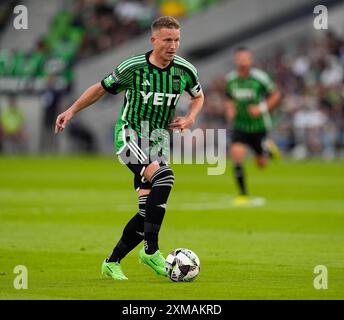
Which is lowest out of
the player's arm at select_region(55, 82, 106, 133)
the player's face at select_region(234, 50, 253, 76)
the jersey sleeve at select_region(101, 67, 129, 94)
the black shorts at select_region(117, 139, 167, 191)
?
the black shorts at select_region(117, 139, 167, 191)

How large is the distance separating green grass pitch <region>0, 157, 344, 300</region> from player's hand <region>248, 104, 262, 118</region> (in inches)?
68.4

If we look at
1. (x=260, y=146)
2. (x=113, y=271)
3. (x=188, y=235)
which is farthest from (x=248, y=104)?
(x=113, y=271)

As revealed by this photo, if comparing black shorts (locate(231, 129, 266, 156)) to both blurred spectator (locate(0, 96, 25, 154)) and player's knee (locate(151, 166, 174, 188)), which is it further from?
blurred spectator (locate(0, 96, 25, 154))

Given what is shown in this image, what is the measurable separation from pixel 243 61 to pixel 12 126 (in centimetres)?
2110

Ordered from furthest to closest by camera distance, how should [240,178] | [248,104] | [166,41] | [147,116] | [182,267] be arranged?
[248,104] → [240,178] → [147,116] → [166,41] → [182,267]

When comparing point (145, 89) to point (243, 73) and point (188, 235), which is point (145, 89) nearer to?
point (188, 235)

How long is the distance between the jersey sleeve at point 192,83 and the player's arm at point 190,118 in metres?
0.07

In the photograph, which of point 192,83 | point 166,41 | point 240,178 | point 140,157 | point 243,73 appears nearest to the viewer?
point 166,41

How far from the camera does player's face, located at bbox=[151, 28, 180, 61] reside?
10305 mm

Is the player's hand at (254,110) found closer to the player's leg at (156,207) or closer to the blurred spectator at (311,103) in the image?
the player's leg at (156,207)

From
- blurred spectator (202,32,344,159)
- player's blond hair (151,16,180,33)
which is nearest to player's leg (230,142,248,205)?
player's blond hair (151,16,180,33)

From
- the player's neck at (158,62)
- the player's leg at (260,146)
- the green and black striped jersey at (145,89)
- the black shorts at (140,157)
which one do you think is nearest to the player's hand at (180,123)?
the green and black striped jersey at (145,89)

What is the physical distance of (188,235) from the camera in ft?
47.6
